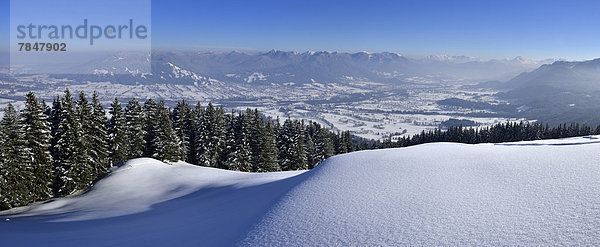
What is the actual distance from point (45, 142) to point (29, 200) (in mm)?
4888

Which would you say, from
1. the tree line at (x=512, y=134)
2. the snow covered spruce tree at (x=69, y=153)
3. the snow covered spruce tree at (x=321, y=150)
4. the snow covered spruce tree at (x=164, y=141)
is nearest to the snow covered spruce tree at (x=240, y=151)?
the snow covered spruce tree at (x=164, y=141)

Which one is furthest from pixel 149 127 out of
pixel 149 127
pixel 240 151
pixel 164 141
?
pixel 240 151

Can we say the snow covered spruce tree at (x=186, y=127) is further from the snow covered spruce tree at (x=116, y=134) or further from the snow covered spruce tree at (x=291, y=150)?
the snow covered spruce tree at (x=291, y=150)

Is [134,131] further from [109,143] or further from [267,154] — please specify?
[267,154]

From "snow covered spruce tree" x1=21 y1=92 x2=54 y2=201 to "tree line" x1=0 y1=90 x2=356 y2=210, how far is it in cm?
6

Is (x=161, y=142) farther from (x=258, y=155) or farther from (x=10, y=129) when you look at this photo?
(x=10, y=129)

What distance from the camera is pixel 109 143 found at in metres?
34.9

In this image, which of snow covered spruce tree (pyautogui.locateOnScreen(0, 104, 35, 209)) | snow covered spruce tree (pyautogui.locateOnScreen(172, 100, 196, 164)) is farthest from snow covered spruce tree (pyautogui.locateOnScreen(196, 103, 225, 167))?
snow covered spruce tree (pyautogui.locateOnScreen(0, 104, 35, 209))

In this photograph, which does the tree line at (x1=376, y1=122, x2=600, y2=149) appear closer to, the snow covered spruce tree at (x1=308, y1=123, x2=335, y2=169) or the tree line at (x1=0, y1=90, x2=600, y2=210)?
the snow covered spruce tree at (x1=308, y1=123, x2=335, y2=169)

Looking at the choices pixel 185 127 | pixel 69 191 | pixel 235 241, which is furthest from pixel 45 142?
pixel 235 241

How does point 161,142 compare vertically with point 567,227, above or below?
below

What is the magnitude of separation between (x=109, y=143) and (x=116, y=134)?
4.26 feet

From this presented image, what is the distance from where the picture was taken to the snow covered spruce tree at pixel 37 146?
25141 millimetres

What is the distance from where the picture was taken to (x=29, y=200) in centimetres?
2467
